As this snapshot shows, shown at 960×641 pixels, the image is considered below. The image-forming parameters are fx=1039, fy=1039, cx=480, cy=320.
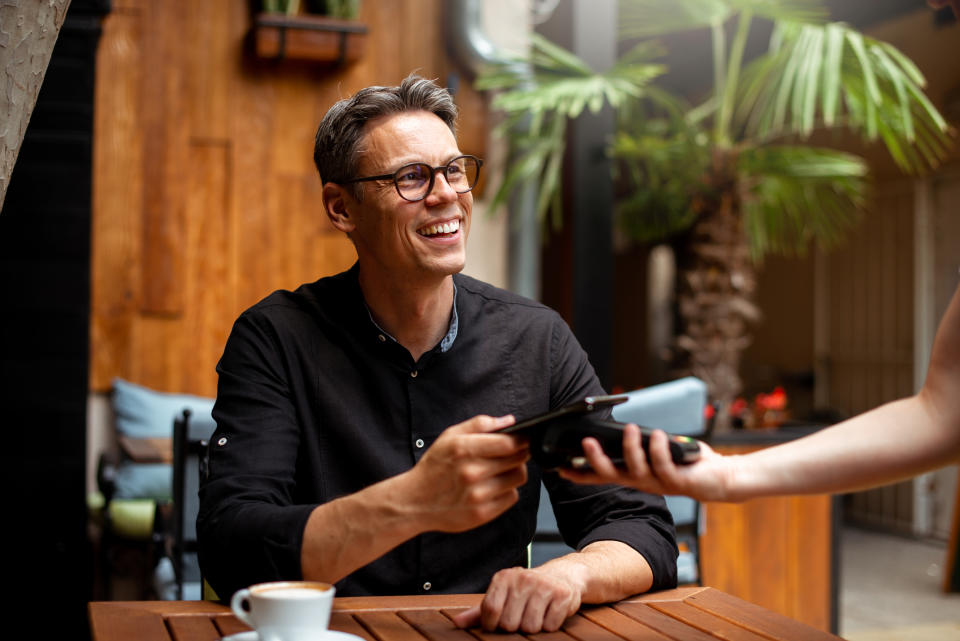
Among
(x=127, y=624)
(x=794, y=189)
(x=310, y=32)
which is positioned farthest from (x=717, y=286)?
(x=127, y=624)

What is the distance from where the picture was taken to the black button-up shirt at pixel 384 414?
4.65 ft

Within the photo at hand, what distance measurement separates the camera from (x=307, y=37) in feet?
13.6

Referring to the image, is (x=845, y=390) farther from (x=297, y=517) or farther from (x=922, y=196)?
(x=297, y=517)

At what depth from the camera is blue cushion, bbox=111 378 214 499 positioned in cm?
369

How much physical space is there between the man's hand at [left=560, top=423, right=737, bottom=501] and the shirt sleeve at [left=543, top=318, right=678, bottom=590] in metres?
0.31

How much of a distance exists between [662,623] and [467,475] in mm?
303

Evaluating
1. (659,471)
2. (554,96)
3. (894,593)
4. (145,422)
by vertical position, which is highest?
(554,96)

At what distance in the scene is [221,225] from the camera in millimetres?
4246

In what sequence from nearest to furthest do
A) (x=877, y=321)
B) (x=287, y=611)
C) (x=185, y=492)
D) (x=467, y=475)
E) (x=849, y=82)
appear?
(x=287, y=611), (x=467, y=475), (x=185, y=492), (x=849, y=82), (x=877, y=321)

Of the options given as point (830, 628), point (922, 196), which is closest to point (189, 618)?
point (830, 628)

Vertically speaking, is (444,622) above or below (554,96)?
below

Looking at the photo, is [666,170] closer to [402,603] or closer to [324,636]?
[402,603]

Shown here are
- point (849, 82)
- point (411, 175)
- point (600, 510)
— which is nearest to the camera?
point (600, 510)

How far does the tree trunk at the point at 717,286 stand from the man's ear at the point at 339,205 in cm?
230
